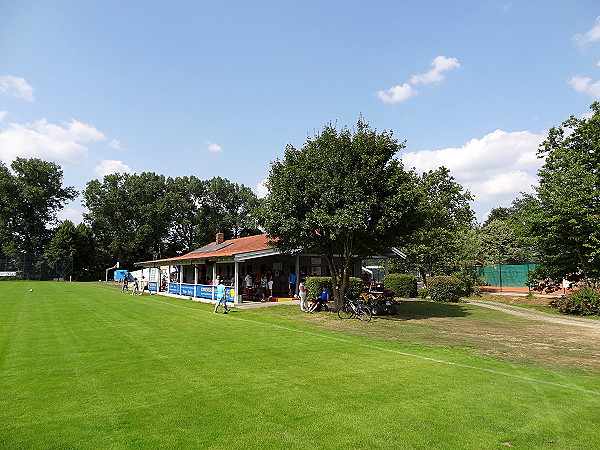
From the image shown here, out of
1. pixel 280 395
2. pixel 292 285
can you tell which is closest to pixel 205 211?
pixel 292 285

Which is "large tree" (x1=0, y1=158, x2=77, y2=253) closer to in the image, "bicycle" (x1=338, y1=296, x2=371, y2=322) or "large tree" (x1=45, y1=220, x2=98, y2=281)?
"large tree" (x1=45, y1=220, x2=98, y2=281)

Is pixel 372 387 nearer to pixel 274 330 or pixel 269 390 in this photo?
pixel 269 390

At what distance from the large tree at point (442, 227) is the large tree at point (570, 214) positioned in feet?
27.5

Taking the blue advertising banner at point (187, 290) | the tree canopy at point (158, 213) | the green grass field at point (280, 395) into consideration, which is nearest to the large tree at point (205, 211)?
the tree canopy at point (158, 213)

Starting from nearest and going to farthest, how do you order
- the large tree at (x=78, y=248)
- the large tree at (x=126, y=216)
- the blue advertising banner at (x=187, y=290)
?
the blue advertising banner at (x=187, y=290) → the large tree at (x=78, y=248) → the large tree at (x=126, y=216)

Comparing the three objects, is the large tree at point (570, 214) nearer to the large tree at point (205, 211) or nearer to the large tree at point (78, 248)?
the large tree at point (205, 211)

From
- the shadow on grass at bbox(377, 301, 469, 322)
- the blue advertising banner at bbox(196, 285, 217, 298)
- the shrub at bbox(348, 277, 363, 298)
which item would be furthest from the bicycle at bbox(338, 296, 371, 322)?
the blue advertising banner at bbox(196, 285, 217, 298)

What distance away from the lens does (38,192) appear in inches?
2395

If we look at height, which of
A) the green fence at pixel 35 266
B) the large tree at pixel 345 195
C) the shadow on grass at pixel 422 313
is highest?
the large tree at pixel 345 195

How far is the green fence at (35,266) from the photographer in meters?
52.5

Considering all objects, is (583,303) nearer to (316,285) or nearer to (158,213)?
(316,285)

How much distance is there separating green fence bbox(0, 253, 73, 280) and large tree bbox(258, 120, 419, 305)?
49.6 metres

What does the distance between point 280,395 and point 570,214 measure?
17.9 meters

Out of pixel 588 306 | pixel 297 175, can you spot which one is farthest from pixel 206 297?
pixel 588 306
